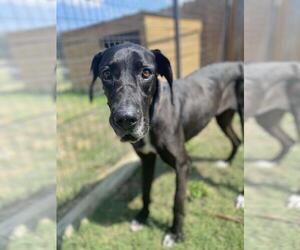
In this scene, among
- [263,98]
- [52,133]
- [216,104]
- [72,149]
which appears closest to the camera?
[52,133]

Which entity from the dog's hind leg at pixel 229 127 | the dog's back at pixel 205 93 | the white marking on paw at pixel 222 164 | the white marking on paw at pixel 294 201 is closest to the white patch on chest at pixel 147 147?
the dog's back at pixel 205 93

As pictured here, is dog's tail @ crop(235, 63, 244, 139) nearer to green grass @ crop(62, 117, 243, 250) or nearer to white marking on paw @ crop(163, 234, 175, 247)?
green grass @ crop(62, 117, 243, 250)

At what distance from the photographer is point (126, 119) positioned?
155 cm

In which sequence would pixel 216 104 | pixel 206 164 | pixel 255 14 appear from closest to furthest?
pixel 255 14, pixel 216 104, pixel 206 164

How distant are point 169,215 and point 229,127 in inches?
45.4

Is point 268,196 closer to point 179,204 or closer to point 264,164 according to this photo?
point 264,164

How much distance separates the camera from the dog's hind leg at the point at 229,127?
321 cm

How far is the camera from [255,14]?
164 cm

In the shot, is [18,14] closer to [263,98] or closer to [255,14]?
[255,14]

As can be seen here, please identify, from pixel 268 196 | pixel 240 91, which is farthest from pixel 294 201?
pixel 240 91

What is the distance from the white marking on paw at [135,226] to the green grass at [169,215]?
4 centimetres

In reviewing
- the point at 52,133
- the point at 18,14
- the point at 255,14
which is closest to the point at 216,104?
the point at 255,14

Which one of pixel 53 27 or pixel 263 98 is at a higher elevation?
pixel 53 27

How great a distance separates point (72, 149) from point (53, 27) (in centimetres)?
234
